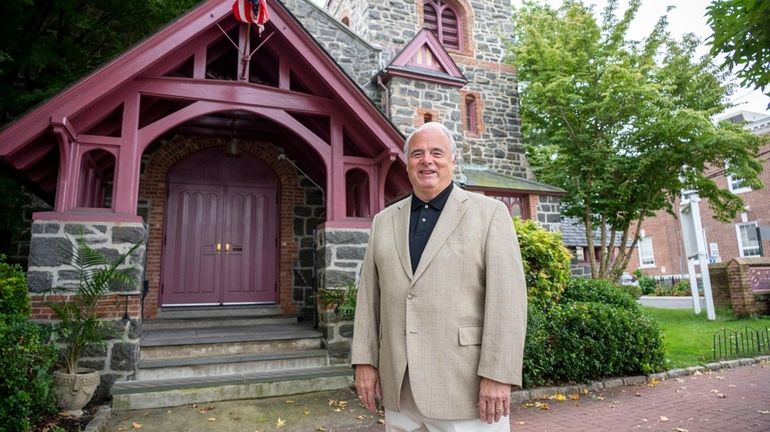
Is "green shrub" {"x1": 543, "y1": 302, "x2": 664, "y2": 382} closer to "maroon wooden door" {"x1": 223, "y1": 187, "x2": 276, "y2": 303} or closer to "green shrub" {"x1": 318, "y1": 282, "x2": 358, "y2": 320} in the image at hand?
"green shrub" {"x1": 318, "y1": 282, "x2": 358, "y2": 320}

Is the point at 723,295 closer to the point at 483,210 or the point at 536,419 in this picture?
the point at 536,419

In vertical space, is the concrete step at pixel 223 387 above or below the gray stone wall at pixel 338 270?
below

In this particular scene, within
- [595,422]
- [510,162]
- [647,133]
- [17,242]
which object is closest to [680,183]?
[647,133]

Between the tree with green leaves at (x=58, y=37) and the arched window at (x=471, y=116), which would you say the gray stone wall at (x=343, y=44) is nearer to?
the tree with green leaves at (x=58, y=37)

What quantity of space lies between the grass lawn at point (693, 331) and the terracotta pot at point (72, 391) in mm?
7830

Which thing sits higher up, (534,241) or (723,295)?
(534,241)

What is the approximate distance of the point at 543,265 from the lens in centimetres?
718

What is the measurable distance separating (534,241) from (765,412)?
3408 mm

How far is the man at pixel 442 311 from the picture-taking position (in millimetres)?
1852

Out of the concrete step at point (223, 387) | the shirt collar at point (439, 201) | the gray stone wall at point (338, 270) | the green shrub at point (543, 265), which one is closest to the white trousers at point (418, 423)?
the shirt collar at point (439, 201)

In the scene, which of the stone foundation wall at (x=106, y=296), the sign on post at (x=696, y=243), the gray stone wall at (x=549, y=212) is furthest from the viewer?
the sign on post at (x=696, y=243)

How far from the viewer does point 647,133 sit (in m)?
10.9

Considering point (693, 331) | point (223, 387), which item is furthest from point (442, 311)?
point (693, 331)

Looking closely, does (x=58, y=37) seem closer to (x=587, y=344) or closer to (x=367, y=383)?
(x=367, y=383)
